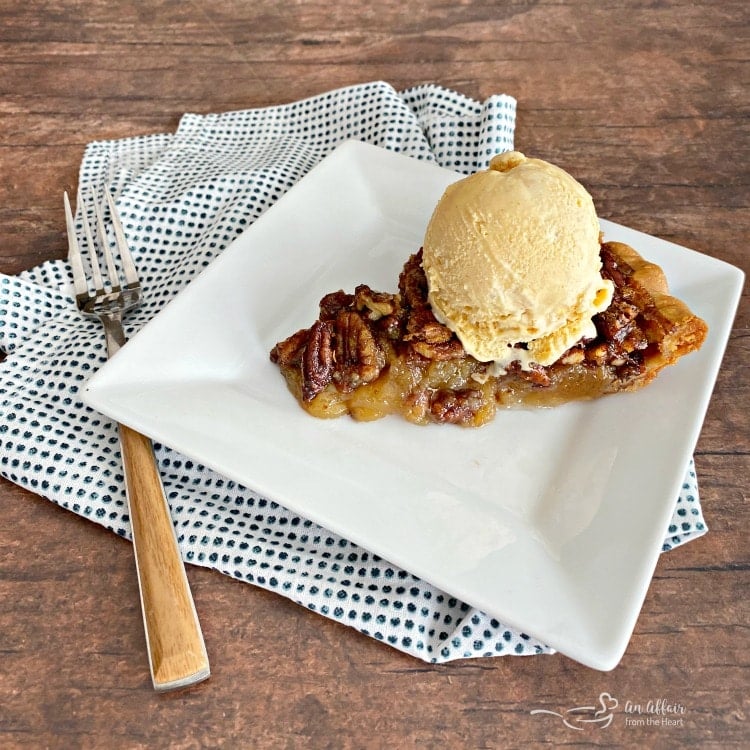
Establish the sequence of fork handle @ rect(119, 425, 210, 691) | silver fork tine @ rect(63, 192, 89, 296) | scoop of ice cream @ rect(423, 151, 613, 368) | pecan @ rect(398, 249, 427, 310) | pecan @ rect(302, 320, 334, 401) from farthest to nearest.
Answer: silver fork tine @ rect(63, 192, 89, 296) < pecan @ rect(398, 249, 427, 310) < pecan @ rect(302, 320, 334, 401) < scoop of ice cream @ rect(423, 151, 613, 368) < fork handle @ rect(119, 425, 210, 691)

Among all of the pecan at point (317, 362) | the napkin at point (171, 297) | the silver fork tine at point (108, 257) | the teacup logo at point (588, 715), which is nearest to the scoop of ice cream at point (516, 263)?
the pecan at point (317, 362)

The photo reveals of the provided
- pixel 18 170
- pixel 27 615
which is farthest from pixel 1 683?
pixel 18 170

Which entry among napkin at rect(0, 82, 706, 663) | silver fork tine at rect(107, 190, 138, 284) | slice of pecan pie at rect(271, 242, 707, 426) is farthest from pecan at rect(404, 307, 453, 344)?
silver fork tine at rect(107, 190, 138, 284)

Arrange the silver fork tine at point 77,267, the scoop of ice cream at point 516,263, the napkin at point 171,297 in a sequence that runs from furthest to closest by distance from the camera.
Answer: the silver fork tine at point 77,267
the scoop of ice cream at point 516,263
the napkin at point 171,297

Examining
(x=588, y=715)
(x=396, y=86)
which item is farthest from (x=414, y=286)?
(x=396, y=86)

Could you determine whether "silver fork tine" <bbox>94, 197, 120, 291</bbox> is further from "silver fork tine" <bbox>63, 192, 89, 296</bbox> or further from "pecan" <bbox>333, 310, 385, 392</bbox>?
"pecan" <bbox>333, 310, 385, 392</bbox>

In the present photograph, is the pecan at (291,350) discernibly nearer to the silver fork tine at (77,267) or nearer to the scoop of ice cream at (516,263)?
the scoop of ice cream at (516,263)
